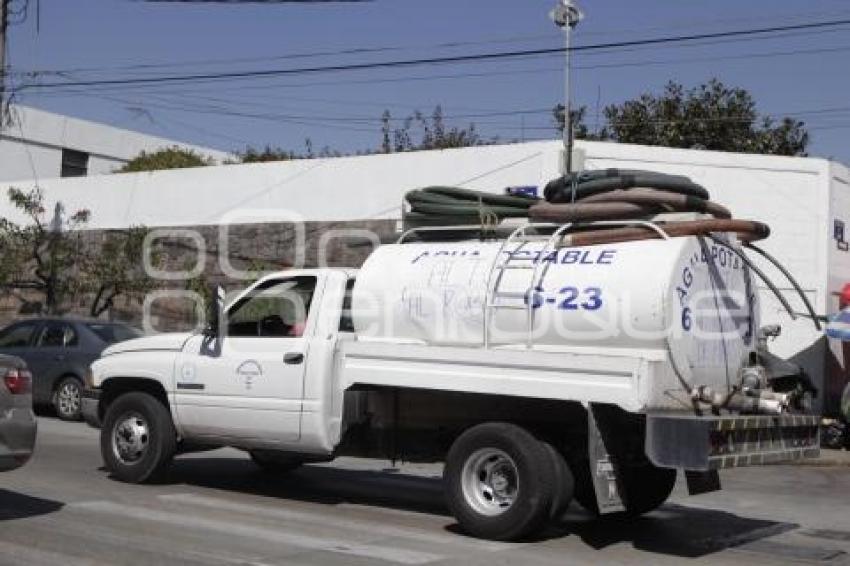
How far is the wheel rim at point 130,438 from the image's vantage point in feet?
35.0

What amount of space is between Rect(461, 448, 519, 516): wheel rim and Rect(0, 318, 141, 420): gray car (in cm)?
955

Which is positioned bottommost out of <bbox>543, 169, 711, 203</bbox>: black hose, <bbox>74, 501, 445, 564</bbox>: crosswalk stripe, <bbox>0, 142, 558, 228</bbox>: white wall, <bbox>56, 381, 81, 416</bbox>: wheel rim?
<bbox>74, 501, 445, 564</bbox>: crosswalk stripe

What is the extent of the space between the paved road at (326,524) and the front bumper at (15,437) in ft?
1.57

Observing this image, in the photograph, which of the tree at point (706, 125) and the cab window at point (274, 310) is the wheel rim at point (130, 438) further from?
the tree at point (706, 125)

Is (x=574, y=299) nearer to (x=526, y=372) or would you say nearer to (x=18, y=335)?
(x=526, y=372)

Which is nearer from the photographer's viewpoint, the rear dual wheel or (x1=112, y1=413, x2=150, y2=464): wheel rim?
the rear dual wheel

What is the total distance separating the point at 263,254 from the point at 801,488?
13218 mm

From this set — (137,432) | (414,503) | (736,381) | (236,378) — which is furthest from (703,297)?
(137,432)

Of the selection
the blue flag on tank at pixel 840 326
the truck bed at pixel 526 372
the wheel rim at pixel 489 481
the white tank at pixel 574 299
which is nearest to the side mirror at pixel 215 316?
the white tank at pixel 574 299

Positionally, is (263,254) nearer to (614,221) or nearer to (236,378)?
(236,378)

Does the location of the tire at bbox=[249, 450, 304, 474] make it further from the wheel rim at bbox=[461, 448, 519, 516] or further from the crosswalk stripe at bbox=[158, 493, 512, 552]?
the wheel rim at bbox=[461, 448, 519, 516]

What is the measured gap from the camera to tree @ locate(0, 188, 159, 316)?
81.9ft

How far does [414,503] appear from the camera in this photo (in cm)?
1040

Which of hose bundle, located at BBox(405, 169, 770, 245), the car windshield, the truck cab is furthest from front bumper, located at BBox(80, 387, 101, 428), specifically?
the car windshield
